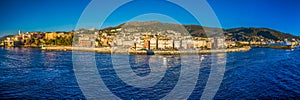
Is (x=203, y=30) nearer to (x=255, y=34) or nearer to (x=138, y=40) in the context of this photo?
(x=255, y=34)

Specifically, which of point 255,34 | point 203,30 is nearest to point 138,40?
point 203,30

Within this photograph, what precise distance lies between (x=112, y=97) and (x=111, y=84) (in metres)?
2.81

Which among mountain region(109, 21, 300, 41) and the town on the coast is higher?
mountain region(109, 21, 300, 41)

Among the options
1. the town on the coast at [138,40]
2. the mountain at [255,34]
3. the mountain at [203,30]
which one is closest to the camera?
the town on the coast at [138,40]

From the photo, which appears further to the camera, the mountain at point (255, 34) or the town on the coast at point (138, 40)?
the mountain at point (255, 34)

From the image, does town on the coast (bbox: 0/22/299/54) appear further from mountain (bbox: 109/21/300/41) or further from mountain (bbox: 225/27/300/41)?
mountain (bbox: 225/27/300/41)

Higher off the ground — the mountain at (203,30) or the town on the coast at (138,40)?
the mountain at (203,30)

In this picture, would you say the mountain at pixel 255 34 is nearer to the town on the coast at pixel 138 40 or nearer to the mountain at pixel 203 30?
the mountain at pixel 203 30

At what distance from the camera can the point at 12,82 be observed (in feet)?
42.2

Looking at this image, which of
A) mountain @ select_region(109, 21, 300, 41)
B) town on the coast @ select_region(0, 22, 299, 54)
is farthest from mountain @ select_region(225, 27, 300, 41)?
town on the coast @ select_region(0, 22, 299, 54)

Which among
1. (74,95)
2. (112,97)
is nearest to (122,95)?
(112,97)

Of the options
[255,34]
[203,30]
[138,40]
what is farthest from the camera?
[255,34]

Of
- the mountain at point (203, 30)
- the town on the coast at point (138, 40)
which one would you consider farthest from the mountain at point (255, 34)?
the town on the coast at point (138, 40)

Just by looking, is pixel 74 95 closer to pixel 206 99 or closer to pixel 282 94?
pixel 206 99
